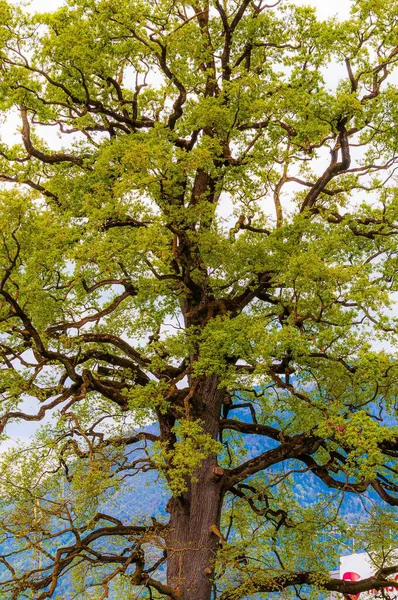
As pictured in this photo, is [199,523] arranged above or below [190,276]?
below

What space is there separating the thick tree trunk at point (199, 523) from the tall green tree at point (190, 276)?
29 mm

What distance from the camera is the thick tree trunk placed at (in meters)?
10.0

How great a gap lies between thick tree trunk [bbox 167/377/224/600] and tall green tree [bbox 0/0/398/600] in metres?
0.03

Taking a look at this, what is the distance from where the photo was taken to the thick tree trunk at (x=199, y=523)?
395 inches

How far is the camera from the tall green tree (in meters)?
9.19

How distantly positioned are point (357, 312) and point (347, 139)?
9.37 feet

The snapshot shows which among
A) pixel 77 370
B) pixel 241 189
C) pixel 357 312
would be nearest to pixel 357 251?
pixel 357 312

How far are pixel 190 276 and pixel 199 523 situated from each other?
3685 mm

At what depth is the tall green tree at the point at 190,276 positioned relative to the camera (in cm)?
919

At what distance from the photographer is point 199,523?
10453 mm

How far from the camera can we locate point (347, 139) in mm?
10570

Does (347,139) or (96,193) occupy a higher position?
(347,139)

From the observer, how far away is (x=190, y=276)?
10.7m

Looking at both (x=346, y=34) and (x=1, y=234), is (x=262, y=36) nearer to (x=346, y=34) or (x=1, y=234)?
(x=346, y=34)
